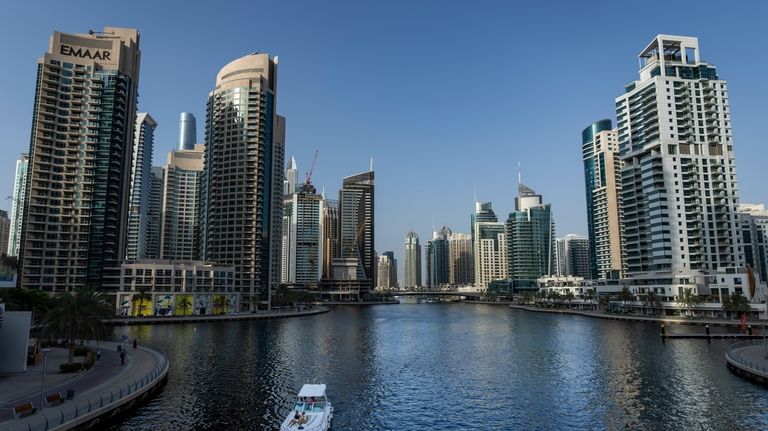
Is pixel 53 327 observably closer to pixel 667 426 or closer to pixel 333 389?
pixel 333 389

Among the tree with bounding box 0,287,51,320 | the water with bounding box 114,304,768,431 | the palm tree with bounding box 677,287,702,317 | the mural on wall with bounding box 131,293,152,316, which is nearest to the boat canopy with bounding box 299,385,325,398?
the water with bounding box 114,304,768,431

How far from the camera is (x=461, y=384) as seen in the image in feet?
237

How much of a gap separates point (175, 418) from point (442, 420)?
1096 inches

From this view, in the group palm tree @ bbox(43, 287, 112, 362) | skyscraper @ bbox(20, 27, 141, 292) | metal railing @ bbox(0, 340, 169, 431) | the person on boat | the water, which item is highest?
skyscraper @ bbox(20, 27, 141, 292)

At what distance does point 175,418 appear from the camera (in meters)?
51.7

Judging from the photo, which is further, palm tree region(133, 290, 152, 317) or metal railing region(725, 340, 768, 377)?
palm tree region(133, 290, 152, 317)

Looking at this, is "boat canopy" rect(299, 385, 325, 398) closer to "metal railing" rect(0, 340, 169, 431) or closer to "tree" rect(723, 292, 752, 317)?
"metal railing" rect(0, 340, 169, 431)

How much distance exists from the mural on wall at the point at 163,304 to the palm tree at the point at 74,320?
120218 millimetres

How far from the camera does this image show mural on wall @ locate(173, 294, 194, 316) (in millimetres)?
190375

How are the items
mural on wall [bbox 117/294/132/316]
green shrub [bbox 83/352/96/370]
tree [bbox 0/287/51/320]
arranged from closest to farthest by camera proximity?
1. green shrub [bbox 83/352/96/370]
2. tree [bbox 0/287/51/320]
3. mural on wall [bbox 117/294/132/316]

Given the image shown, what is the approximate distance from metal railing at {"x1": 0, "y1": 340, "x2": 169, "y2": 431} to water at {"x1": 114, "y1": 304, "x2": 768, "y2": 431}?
270 cm

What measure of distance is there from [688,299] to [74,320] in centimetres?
17840


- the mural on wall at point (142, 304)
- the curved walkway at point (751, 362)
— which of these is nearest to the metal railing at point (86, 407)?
the curved walkway at point (751, 362)

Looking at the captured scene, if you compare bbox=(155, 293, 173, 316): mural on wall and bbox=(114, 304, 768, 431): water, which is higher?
bbox=(155, 293, 173, 316): mural on wall
